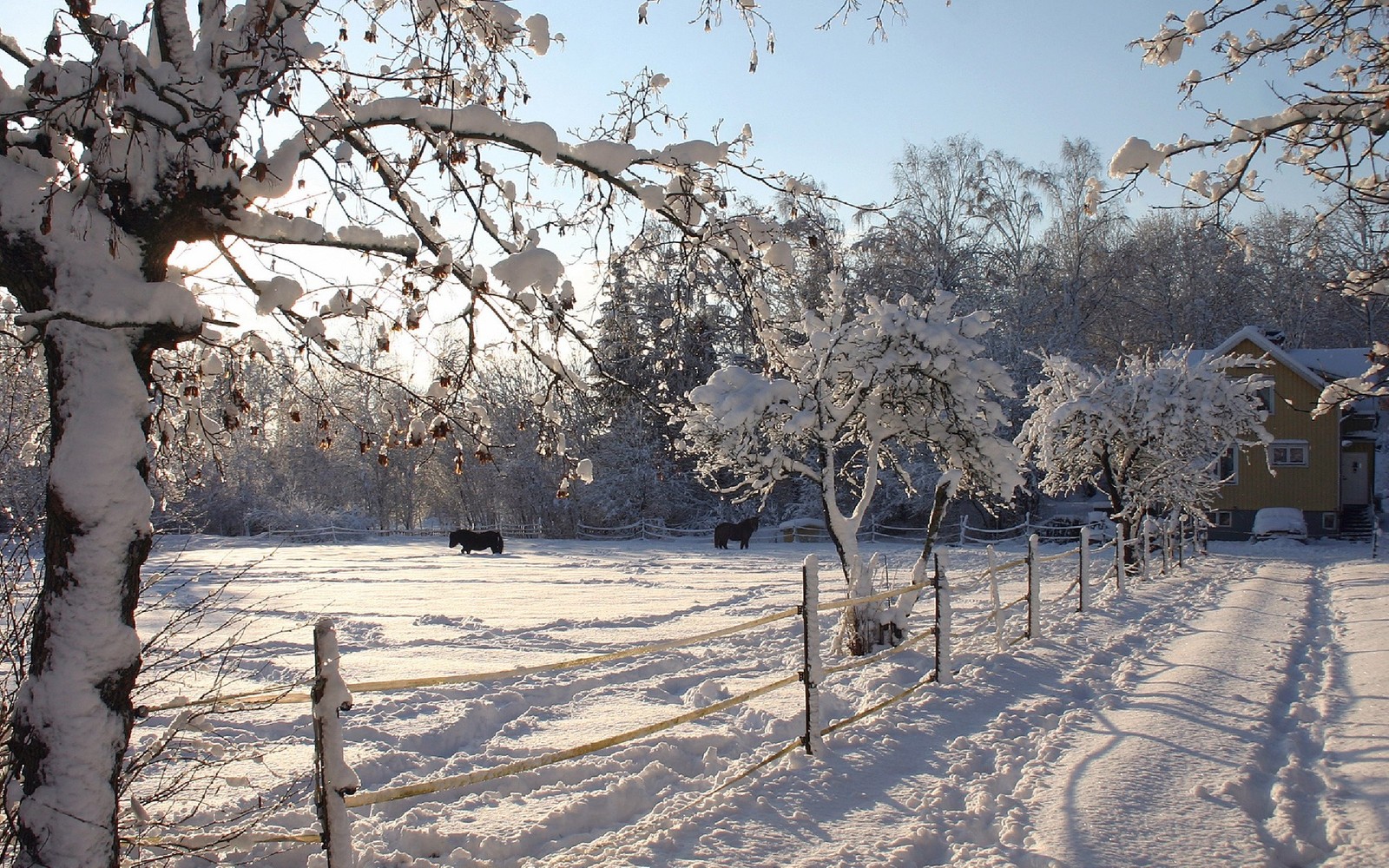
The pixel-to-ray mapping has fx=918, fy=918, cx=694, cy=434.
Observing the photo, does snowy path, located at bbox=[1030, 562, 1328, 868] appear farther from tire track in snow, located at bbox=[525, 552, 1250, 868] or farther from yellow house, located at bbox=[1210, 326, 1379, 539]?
yellow house, located at bbox=[1210, 326, 1379, 539]

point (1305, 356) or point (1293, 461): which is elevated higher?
point (1305, 356)

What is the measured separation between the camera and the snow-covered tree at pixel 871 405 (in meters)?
11.4

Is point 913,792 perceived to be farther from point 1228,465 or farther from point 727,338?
point 1228,465

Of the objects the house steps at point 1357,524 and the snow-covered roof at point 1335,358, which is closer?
the house steps at point 1357,524

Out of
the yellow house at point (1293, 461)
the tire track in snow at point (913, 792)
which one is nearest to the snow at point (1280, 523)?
the yellow house at point (1293, 461)

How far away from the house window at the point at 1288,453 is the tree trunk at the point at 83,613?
37.5 metres

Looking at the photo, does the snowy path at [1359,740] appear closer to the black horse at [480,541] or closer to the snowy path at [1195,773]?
the snowy path at [1195,773]

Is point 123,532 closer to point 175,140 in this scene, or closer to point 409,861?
point 175,140

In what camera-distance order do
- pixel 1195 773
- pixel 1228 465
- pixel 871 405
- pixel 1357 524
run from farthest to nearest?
pixel 1228 465 < pixel 1357 524 < pixel 871 405 < pixel 1195 773

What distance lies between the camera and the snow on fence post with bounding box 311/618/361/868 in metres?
3.93

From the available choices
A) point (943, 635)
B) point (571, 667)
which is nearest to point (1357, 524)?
point (943, 635)

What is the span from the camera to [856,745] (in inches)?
267

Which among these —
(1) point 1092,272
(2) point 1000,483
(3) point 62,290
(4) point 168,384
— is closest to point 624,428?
(1) point 1092,272

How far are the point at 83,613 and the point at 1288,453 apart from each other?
38.5 meters
